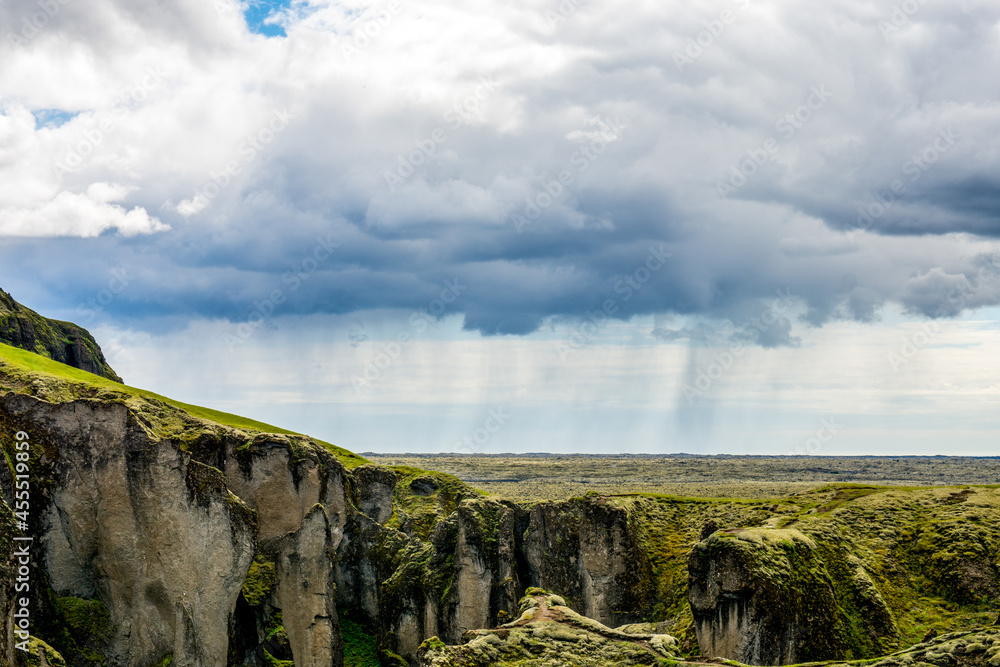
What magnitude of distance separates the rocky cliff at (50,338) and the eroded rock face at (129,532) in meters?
78.2

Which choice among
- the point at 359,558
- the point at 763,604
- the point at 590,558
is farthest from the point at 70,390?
the point at 763,604

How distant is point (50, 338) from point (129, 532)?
10847cm

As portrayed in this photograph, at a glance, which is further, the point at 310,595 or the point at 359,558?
the point at 359,558

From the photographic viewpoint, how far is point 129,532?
59.7m

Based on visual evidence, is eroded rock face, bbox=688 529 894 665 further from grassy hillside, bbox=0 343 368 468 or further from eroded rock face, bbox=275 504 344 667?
grassy hillside, bbox=0 343 368 468

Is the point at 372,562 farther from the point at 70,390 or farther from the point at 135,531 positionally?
the point at 70,390

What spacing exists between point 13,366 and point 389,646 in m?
40.3

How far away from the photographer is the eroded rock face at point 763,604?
55.8m

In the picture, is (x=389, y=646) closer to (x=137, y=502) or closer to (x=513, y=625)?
(x=137, y=502)

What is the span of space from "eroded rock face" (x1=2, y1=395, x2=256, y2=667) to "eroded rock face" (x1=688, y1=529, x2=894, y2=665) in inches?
1411

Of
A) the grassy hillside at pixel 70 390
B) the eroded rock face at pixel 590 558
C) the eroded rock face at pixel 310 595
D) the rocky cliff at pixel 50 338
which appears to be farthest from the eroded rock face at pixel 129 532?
the rocky cliff at pixel 50 338

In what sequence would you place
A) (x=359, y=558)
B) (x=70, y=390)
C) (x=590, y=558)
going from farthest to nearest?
(x=359, y=558) < (x=590, y=558) < (x=70, y=390)

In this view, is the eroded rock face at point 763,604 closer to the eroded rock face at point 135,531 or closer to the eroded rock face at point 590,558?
the eroded rock face at point 590,558

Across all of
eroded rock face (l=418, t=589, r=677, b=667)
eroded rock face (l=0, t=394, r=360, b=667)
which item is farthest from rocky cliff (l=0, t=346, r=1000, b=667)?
eroded rock face (l=418, t=589, r=677, b=667)
